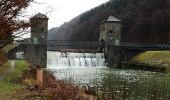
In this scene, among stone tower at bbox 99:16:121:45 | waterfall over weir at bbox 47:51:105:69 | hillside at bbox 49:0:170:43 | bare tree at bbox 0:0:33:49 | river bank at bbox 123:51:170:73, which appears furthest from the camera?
hillside at bbox 49:0:170:43

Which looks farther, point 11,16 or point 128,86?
point 128,86

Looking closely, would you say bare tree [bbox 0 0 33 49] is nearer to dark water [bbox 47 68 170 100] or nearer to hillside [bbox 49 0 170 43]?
dark water [bbox 47 68 170 100]

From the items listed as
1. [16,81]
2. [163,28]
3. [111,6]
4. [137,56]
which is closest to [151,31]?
[163,28]

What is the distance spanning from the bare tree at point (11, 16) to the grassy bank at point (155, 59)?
25.8m

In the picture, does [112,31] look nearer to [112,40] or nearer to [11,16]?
[112,40]

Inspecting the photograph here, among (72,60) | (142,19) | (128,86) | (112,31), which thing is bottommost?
(128,86)

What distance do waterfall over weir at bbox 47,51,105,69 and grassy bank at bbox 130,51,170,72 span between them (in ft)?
14.7

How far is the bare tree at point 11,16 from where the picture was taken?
16.3 m

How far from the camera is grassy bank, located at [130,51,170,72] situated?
44.6 meters

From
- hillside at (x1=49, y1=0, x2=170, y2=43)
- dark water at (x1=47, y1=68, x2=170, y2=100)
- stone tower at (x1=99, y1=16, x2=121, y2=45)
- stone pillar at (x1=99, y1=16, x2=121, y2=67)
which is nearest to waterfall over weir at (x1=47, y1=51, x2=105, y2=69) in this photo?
stone pillar at (x1=99, y1=16, x2=121, y2=67)

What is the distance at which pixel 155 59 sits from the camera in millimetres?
48438

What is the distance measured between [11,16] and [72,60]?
118 feet

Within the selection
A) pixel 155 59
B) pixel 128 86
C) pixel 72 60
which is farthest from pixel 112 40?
pixel 128 86

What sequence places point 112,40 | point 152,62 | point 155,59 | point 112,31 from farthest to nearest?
point 112,31, point 112,40, point 155,59, point 152,62
